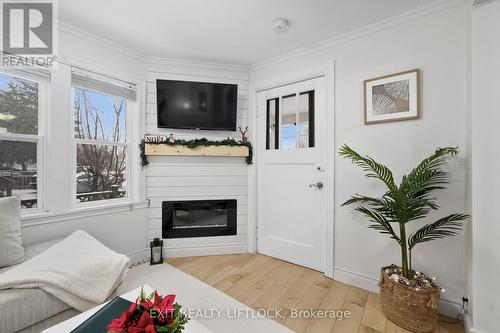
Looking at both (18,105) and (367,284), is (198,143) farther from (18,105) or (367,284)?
(367,284)

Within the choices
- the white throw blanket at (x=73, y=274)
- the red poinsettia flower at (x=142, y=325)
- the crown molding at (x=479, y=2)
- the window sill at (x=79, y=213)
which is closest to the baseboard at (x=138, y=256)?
the window sill at (x=79, y=213)

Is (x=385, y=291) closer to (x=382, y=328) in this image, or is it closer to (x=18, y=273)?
(x=382, y=328)

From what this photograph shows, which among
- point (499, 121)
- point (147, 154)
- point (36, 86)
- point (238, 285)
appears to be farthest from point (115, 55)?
point (499, 121)

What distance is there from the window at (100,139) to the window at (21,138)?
12.0 inches

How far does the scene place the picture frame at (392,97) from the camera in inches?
77.0

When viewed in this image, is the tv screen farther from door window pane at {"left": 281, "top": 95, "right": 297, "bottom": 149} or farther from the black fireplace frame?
the black fireplace frame

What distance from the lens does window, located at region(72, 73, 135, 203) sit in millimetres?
2385

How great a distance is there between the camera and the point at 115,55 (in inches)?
101

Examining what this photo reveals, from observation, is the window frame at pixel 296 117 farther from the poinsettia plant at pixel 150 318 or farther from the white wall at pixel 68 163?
the poinsettia plant at pixel 150 318

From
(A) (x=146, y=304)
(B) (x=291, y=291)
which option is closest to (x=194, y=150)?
(B) (x=291, y=291)

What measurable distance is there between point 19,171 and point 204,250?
2.06 metres

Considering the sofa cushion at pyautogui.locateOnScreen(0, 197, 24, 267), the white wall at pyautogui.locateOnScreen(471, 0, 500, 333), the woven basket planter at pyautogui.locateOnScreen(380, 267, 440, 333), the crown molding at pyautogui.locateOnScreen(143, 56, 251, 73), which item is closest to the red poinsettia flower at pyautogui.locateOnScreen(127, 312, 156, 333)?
the sofa cushion at pyautogui.locateOnScreen(0, 197, 24, 267)

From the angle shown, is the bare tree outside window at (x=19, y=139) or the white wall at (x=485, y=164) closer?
the white wall at (x=485, y=164)

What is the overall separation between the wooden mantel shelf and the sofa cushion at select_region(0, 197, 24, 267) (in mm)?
1249
